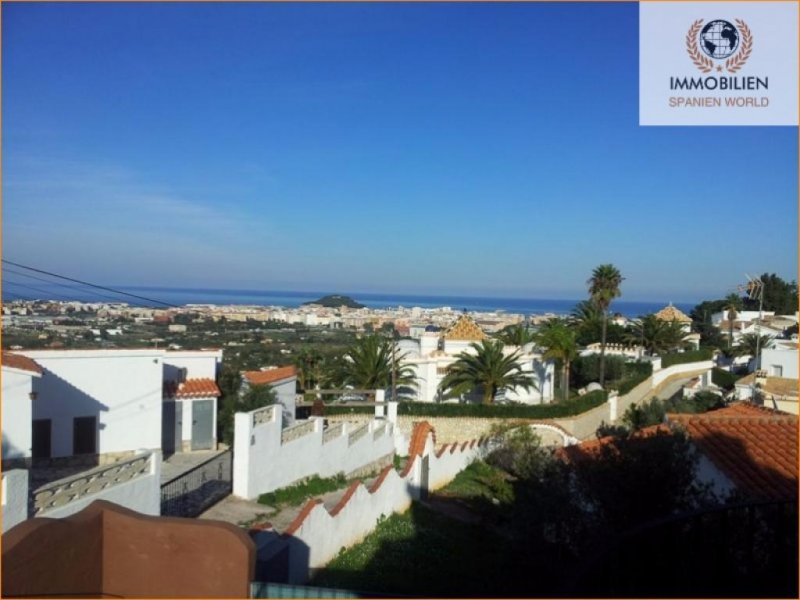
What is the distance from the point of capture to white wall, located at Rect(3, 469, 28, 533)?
22.4 ft

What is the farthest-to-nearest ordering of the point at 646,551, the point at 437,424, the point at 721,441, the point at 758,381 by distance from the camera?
the point at 758,381 → the point at 437,424 → the point at 721,441 → the point at 646,551

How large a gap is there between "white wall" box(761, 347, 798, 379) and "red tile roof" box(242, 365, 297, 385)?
20251mm

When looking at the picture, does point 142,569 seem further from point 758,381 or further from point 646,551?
point 758,381

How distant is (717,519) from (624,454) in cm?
230

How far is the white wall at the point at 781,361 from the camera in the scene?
29419mm

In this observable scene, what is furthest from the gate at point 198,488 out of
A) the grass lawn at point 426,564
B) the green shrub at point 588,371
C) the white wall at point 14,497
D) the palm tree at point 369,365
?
the green shrub at point 588,371

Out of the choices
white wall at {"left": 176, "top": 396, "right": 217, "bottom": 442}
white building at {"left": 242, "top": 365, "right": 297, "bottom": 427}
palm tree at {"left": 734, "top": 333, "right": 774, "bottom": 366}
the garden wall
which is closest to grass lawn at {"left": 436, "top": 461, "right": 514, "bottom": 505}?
the garden wall

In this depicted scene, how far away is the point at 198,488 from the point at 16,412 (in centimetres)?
403

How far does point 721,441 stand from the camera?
35.2 ft

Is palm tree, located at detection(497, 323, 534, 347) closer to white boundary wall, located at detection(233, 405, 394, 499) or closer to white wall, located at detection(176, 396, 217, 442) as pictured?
white boundary wall, located at detection(233, 405, 394, 499)

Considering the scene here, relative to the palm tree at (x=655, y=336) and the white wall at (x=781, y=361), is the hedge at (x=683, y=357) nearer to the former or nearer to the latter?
the palm tree at (x=655, y=336)


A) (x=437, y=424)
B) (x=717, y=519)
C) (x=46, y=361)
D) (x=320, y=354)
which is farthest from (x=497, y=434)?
(x=717, y=519)

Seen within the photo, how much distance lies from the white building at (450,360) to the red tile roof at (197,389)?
10.5 m

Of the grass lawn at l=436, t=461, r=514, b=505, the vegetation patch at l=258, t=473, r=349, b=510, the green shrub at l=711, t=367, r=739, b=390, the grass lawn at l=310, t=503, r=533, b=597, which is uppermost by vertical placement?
the vegetation patch at l=258, t=473, r=349, b=510
